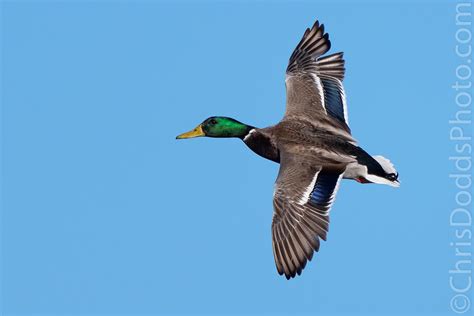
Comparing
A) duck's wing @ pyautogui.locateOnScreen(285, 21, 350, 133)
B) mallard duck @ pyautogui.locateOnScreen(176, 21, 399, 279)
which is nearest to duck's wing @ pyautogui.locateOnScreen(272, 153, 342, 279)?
mallard duck @ pyautogui.locateOnScreen(176, 21, 399, 279)

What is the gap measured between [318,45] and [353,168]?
2.80 meters

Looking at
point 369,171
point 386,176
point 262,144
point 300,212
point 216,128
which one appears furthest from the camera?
point 216,128

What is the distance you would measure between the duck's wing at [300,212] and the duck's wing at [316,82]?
56.5 inches

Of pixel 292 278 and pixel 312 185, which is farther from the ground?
pixel 312 185

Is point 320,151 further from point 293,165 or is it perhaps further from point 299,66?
point 299,66

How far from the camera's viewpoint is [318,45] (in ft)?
44.9

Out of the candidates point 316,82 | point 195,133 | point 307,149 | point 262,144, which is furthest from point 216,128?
point 307,149

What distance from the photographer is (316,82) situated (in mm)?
13297

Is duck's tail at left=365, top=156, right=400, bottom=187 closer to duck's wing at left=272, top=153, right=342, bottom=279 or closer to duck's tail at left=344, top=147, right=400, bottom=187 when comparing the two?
duck's tail at left=344, top=147, right=400, bottom=187

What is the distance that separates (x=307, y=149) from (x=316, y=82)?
5.90 feet

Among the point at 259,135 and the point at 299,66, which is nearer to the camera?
the point at 259,135

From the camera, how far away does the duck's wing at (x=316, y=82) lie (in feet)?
42.0

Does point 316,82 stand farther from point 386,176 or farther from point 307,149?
point 386,176

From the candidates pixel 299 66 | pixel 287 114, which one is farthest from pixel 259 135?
pixel 299 66
